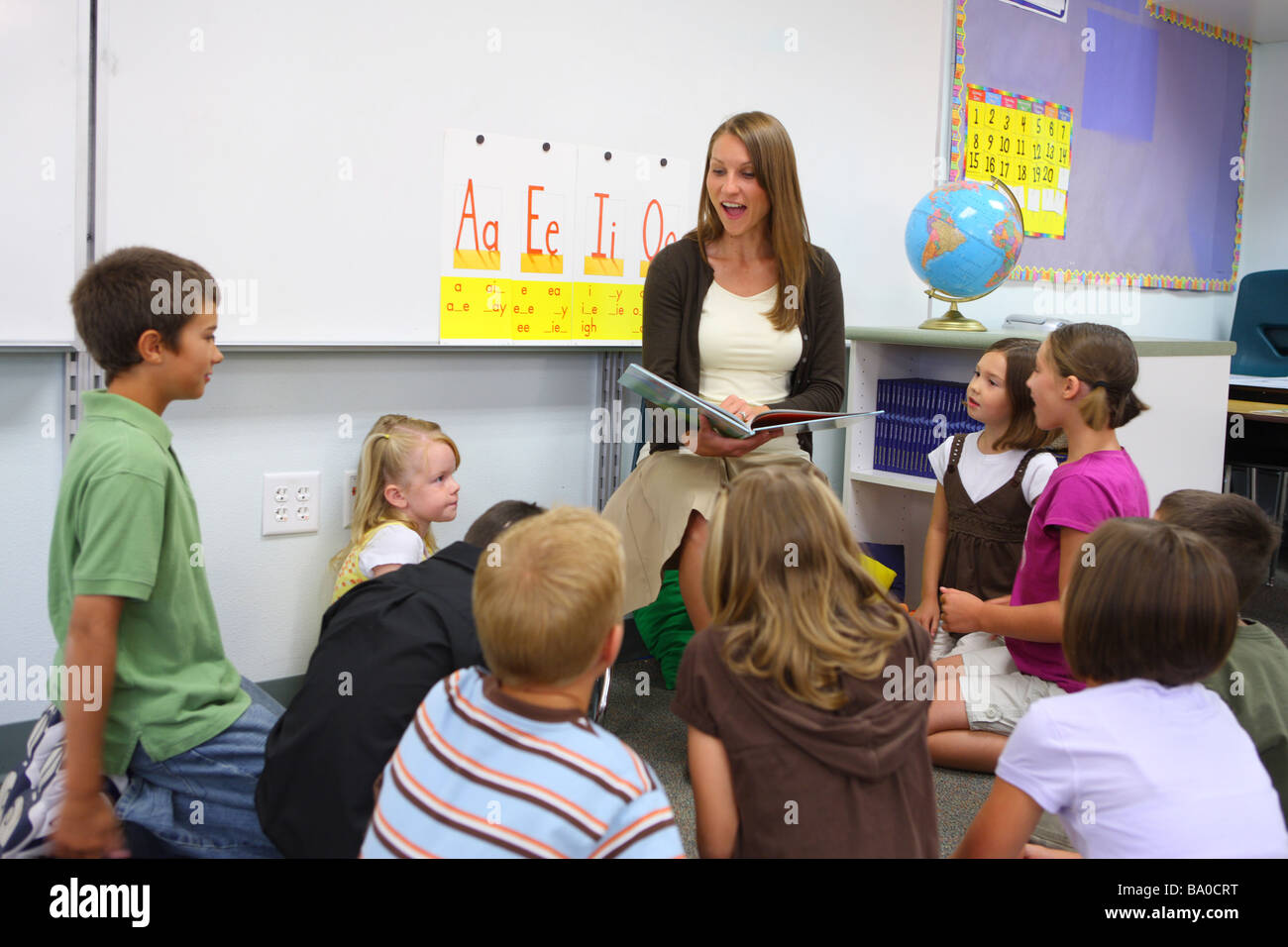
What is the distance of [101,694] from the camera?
1408mm

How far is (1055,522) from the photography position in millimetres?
2088

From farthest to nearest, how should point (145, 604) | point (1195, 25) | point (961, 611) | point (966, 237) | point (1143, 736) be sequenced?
point (1195, 25) → point (966, 237) → point (961, 611) → point (145, 604) → point (1143, 736)

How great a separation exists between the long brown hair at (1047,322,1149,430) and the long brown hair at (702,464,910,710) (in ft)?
3.33

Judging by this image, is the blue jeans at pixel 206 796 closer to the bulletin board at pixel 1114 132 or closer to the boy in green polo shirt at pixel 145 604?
the boy in green polo shirt at pixel 145 604

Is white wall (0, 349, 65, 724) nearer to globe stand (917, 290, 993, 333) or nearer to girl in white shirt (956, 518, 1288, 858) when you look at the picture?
girl in white shirt (956, 518, 1288, 858)

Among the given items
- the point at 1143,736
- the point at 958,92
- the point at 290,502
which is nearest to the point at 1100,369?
the point at 1143,736

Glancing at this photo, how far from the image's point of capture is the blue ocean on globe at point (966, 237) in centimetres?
302

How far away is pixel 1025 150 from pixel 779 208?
1.99m

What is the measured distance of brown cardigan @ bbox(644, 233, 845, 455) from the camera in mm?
2422

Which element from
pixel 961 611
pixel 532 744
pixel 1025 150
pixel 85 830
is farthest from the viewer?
pixel 1025 150

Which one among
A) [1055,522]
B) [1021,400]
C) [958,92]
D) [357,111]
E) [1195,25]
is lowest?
[1055,522]

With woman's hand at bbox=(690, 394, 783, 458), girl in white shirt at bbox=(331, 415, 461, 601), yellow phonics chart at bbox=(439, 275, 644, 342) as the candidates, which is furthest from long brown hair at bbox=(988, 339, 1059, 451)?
girl in white shirt at bbox=(331, 415, 461, 601)

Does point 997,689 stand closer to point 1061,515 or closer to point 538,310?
point 1061,515
